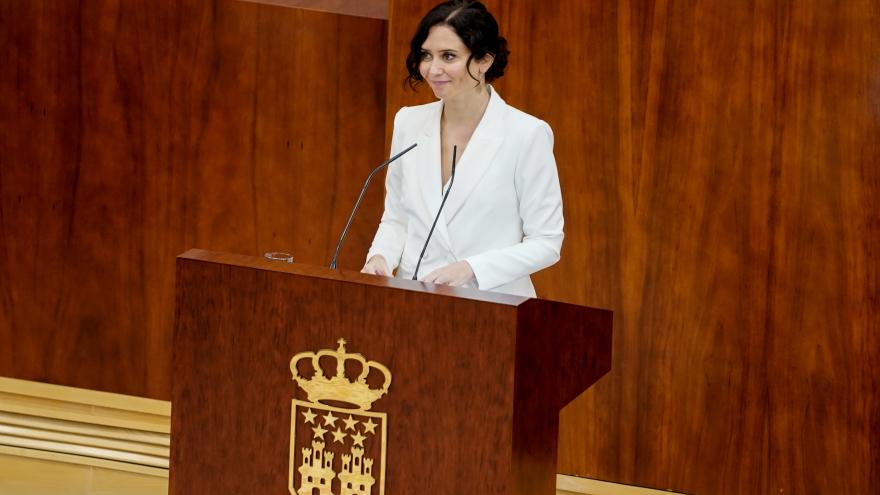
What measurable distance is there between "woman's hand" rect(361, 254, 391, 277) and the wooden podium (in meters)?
0.30

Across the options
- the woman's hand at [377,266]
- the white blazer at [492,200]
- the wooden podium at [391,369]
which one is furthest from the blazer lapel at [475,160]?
the wooden podium at [391,369]

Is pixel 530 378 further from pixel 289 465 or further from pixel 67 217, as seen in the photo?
pixel 67 217

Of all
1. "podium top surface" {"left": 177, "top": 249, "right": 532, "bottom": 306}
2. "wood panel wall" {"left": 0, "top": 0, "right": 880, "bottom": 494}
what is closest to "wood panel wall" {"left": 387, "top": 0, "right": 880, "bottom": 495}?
"wood panel wall" {"left": 0, "top": 0, "right": 880, "bottom": 494}

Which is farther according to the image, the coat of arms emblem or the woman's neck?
the woman's neck

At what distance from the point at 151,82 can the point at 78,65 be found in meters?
0.16

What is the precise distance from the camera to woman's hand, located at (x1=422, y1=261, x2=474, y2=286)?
83.3 inches

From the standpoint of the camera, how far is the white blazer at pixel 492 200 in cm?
225

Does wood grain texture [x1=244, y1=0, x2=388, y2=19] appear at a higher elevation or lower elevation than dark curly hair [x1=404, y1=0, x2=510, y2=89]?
higher

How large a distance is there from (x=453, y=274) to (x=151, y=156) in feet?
4.27

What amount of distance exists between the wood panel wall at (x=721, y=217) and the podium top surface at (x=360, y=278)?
1152mm

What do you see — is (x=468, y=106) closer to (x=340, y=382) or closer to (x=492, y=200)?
(x=492, y=200)

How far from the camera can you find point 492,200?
2258mm

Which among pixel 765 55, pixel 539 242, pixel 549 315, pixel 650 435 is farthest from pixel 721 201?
pixel 549 315

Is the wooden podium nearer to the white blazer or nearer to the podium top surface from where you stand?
the podium top surface
